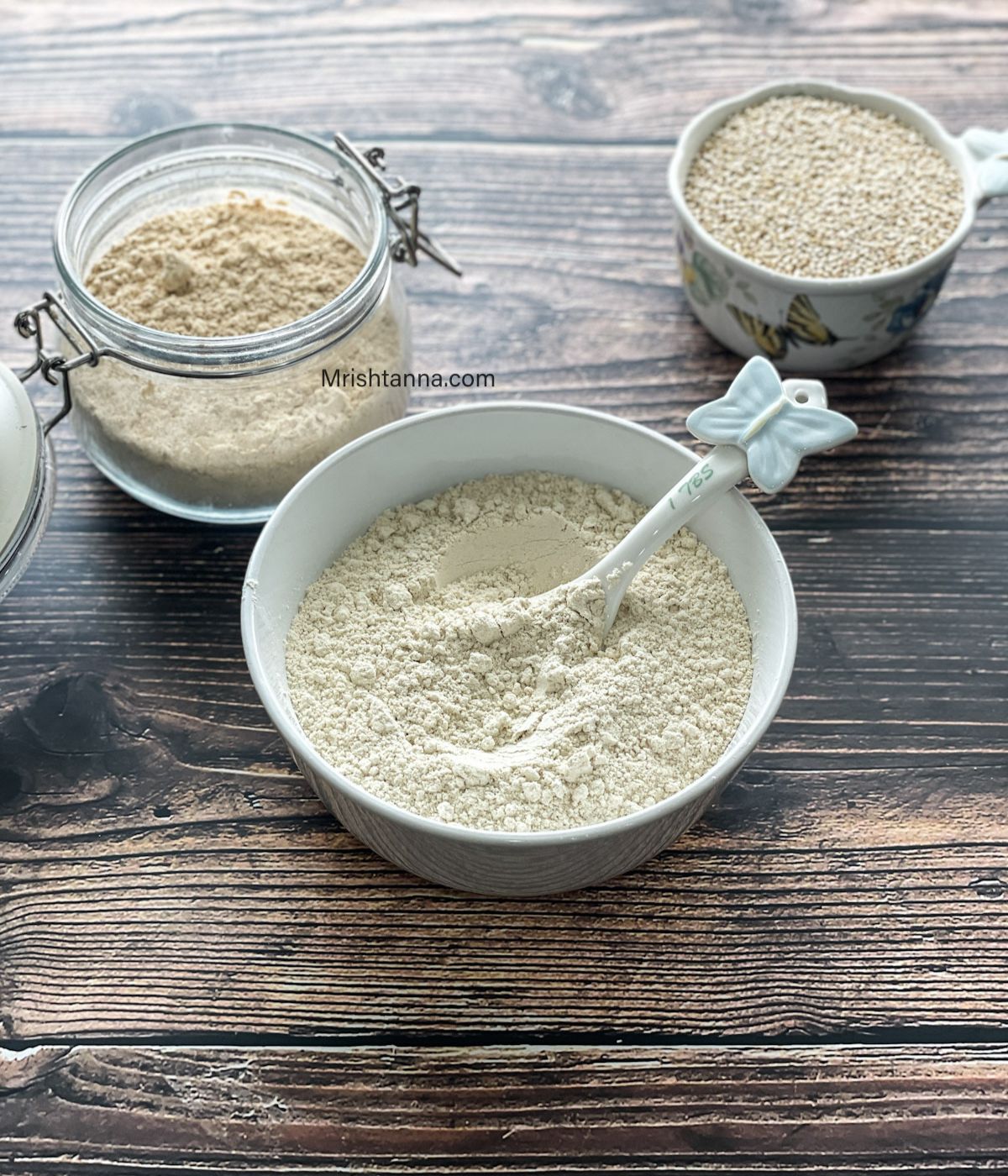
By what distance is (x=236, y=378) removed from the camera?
2.84ft

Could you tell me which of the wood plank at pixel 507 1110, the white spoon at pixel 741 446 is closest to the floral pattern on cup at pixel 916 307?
the white spoon at pixel 741 446

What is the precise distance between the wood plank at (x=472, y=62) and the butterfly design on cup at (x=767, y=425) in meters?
0.52

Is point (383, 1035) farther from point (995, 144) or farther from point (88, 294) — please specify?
point (995, 144)

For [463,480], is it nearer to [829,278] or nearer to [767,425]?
[767,425]

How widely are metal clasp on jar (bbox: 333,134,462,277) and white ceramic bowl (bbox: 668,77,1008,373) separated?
0.67 ft

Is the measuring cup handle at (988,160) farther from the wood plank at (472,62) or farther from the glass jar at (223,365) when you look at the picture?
the glass jar at (223,365)

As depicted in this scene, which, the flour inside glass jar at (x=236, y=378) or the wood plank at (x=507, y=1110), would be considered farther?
the flour inside glass jar at (x=236, y=378)

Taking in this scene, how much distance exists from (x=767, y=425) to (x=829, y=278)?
0.83ft

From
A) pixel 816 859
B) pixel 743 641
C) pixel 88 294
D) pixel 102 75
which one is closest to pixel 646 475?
pixel 743 641

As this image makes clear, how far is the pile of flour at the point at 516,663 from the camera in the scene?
739 millimetres

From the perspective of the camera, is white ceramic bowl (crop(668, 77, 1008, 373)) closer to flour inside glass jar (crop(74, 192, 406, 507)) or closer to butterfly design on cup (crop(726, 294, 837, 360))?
butterfly design on cup (crop(726, 294, 837, 360))

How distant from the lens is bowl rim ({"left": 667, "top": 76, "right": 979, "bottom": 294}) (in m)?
0.98

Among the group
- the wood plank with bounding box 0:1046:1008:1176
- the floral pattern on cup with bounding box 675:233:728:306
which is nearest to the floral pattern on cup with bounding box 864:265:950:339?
the floral pattern on cup with bounding box 675:233:728:306

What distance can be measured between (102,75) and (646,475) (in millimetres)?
745
